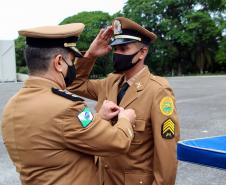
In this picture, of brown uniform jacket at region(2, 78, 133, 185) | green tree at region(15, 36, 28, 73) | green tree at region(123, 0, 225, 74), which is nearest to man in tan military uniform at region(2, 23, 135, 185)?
brown uniform jacket at region(2, 78, 133, 185)

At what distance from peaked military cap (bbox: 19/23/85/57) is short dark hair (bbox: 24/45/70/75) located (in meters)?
0.02

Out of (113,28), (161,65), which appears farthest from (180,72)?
(113,28)

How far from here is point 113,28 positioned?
2.88 m

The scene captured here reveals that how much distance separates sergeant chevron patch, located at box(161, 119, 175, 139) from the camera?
98.1 inches

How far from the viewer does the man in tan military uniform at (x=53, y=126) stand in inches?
77.7

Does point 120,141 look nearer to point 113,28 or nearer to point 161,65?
point 113,28

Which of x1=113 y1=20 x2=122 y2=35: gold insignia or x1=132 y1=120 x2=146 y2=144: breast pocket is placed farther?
x1=113 y1=20 x2=122 y2=35: gold insignia

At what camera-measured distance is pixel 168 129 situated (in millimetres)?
2521

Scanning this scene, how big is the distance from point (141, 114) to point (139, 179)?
36cm

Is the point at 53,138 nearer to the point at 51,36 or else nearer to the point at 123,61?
the point at 51,36

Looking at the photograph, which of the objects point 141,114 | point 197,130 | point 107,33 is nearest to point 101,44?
point 107,33

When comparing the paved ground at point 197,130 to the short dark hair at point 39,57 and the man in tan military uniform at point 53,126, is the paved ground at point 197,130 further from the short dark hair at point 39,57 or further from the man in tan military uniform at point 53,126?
the short dark hair at point 39,57

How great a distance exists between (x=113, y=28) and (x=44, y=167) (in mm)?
1175

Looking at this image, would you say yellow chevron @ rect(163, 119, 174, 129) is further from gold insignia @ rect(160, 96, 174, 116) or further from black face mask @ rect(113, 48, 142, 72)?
black face mask @ rect(113, 48, 142, 72)
